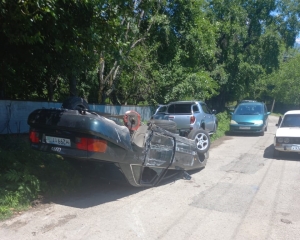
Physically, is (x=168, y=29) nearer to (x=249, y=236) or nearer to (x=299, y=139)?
(x=299, y=139)

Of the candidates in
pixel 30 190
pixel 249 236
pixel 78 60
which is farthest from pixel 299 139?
pixel 30 190

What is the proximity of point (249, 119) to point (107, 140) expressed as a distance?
1250cm

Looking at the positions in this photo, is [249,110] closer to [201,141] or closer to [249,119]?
[249,119]

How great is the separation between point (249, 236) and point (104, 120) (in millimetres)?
2729

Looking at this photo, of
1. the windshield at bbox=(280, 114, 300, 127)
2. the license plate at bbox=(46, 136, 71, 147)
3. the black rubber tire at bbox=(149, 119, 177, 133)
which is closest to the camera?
the license plate at bbox=(46, 136, 71, 147)

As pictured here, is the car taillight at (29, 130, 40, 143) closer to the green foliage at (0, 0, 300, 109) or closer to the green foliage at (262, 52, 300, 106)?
the green foliage at (0, 0, 300, 109)

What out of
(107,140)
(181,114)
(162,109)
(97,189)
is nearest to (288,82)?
(162,109)

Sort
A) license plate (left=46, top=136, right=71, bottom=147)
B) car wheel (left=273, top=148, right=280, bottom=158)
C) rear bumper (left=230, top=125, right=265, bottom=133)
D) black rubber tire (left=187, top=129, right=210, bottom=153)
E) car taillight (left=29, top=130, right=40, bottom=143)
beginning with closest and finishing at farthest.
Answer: license plate (left=46, top=136, right=71, bottom=147) → car taillight (left=29, top=130, right=40, bottom=143) → black rubber tire (left=187, top=129, right=210, bottom=153) → car wheel (left=273, top=148, right=280, bottom=158) → rear bumper (left=230, top=125, right=265, bottom=133)

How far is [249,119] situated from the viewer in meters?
16.4

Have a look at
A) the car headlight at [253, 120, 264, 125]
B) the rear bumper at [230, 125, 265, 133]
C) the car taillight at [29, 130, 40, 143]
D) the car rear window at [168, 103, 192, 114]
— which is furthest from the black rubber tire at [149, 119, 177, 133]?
the car headlight at [253, 120, 264, 125]

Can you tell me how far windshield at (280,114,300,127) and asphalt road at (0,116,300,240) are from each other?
315 cm

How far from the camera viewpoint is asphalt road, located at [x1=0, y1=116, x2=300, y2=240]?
458 centimetres

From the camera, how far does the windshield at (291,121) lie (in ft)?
35.5

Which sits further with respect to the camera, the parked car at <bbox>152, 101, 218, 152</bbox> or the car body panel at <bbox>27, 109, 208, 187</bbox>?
the parked car at <bbox>152, 101, 218, 152</bbox>
